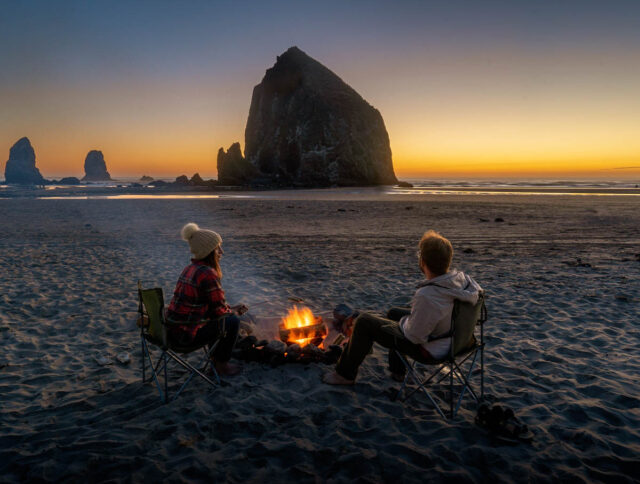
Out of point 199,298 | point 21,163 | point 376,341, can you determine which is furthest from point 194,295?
point 21,163

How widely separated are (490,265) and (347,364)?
24.0 feet

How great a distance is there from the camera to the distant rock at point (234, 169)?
8356cm

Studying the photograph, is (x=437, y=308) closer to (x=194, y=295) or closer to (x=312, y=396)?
(x=312, y=396)

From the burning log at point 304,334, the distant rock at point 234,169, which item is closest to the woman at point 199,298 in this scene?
the burning log at point 304,334

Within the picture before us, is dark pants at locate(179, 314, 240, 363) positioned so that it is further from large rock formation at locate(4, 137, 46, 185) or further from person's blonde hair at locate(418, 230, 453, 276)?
large rock formation at locate(4, 137, 46, 185)

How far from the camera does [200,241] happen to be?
390 centimetres

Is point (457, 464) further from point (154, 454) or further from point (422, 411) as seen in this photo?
point (154, 454)

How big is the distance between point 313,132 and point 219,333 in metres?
96.0

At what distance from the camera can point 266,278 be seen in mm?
8805

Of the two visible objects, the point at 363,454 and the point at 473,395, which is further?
the point at 473,395

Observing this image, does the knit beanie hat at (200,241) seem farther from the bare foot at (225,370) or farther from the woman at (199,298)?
the bare foot at (225,370)

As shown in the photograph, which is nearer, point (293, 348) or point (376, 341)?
point (376, 341)

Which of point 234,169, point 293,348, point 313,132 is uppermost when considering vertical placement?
point 313,132

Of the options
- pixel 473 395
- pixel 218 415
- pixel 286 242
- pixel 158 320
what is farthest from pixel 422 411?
pixel 286 242
